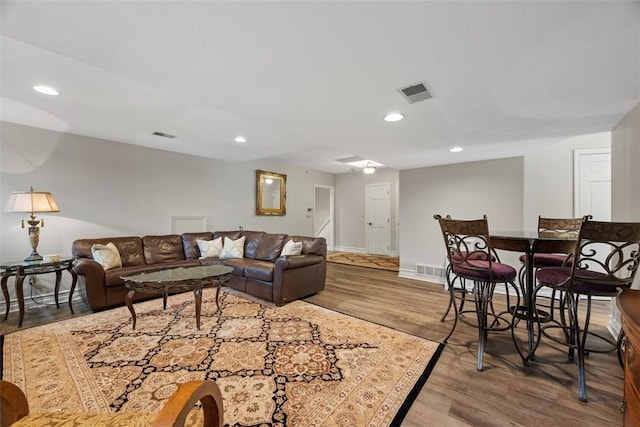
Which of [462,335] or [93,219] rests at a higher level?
[93,219]

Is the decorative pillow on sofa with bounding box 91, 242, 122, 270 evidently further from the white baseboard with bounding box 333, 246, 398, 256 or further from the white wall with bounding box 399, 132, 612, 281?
the white baseboard with bounding box 333, 246, 398, 256

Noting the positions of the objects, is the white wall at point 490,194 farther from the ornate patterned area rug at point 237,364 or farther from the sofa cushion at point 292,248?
the ornate patterned area rug at point 237,364

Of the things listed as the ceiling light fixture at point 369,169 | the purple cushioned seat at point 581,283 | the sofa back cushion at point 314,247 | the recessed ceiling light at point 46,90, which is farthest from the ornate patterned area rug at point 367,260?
the recessed ceiling light at point 46,90

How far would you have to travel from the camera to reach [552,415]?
153cm

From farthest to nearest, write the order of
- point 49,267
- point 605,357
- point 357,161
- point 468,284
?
1. point 357,161
2. point 468,284
3. point 49,267
4. point 605,357

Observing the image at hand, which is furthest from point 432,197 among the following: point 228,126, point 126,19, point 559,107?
point 126,19

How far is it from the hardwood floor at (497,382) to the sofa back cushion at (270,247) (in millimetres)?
1496

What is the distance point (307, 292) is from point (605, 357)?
295cm

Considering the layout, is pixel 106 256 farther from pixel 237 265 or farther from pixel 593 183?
pixel 593 183

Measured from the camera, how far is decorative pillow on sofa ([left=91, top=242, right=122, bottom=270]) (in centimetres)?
330

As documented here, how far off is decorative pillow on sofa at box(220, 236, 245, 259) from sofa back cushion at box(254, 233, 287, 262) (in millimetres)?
289

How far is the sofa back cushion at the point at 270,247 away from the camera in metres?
4.21

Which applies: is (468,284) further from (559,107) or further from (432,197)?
(559,107)

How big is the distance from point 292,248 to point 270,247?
0.60 metres
